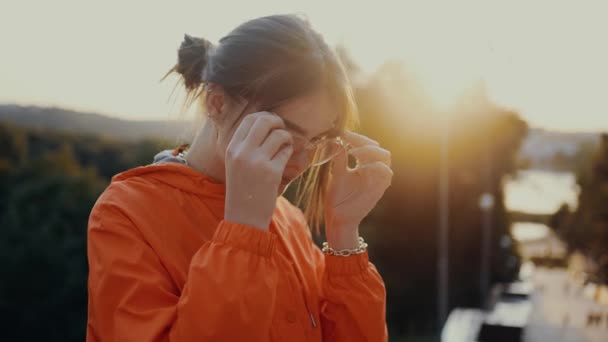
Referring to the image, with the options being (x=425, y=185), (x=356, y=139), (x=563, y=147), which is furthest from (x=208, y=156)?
(x=425, y=185)

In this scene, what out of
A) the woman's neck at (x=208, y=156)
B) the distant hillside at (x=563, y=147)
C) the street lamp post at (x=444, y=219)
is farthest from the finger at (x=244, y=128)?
the street lamp post at (x=444, y=219)

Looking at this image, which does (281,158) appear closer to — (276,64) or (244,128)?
(244,128)

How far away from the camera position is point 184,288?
986mm

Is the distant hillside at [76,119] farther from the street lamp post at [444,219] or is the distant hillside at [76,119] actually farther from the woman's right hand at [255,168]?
the street lamp post at [444,219]

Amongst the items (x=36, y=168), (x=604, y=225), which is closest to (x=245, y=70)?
(x=604, y=225)

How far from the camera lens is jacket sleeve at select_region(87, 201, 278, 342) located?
960 mm

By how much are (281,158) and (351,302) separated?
409 millimetres

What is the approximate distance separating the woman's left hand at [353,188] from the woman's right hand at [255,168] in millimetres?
313

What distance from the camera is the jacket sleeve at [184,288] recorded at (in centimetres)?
96

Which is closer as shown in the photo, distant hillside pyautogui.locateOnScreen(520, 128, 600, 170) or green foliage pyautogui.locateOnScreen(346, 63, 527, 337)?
distant hillside pyautogui.locateOnScreen(520, 128, 600, 170)

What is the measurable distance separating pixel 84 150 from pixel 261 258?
31928 mm

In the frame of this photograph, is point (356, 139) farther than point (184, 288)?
Yes

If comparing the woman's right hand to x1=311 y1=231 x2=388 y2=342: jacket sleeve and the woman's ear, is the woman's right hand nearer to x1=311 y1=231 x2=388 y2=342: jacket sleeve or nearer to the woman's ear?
Result: the woman's ear

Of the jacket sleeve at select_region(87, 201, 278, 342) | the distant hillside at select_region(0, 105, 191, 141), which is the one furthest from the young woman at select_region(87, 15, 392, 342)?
the distant hillside at select_region(0, 105, 191, 141)
